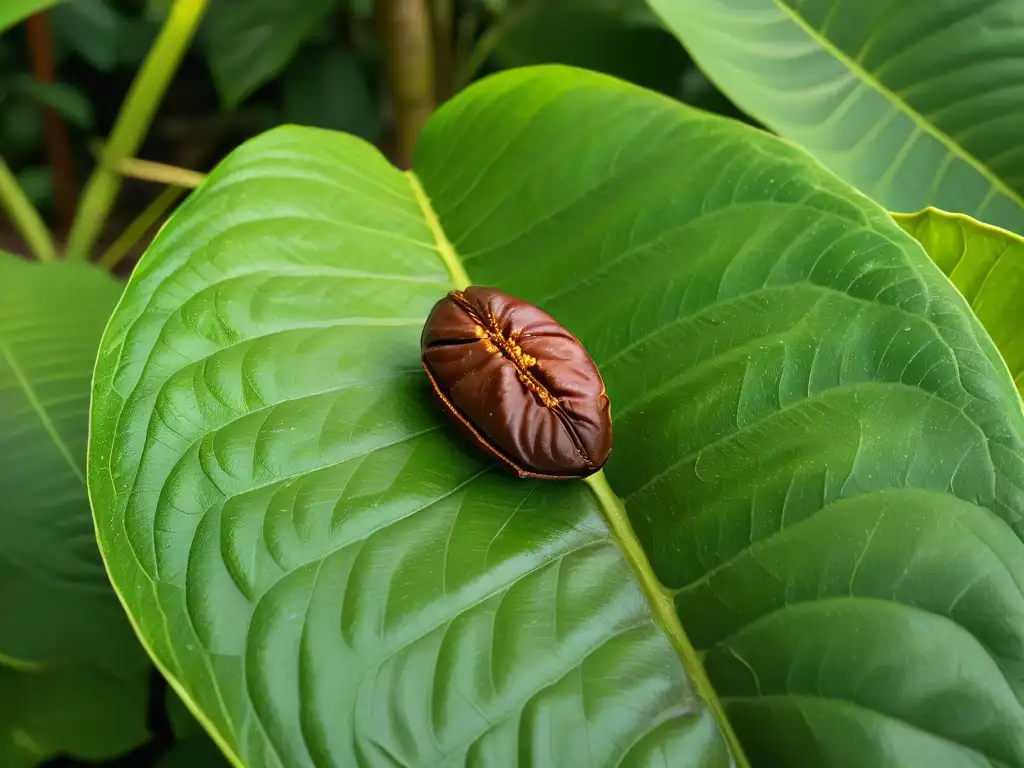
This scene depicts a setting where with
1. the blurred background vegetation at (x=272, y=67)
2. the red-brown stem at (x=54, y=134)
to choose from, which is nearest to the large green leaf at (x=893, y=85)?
the blurred background vegetation at (x=272, y=67)

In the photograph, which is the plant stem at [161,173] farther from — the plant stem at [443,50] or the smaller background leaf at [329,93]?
the plant stem at [443,50]

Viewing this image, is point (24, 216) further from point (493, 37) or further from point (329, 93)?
point (493, 37)

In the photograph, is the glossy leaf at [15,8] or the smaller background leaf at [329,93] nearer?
the glossy leaf at [15,8]

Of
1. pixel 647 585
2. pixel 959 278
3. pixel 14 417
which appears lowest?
pixel 14 417

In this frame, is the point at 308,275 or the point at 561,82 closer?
the point at 308,275

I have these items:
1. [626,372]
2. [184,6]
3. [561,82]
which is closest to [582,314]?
[626,372]

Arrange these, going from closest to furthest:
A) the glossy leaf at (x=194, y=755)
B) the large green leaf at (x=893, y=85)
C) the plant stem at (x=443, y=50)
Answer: the glossy leaf at (x=194, y=755) < the large green leaf at (x=893, y=85) < the plant stem at (x=443, y=50)

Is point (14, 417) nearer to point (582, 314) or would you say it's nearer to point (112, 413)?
point (112, 413)
